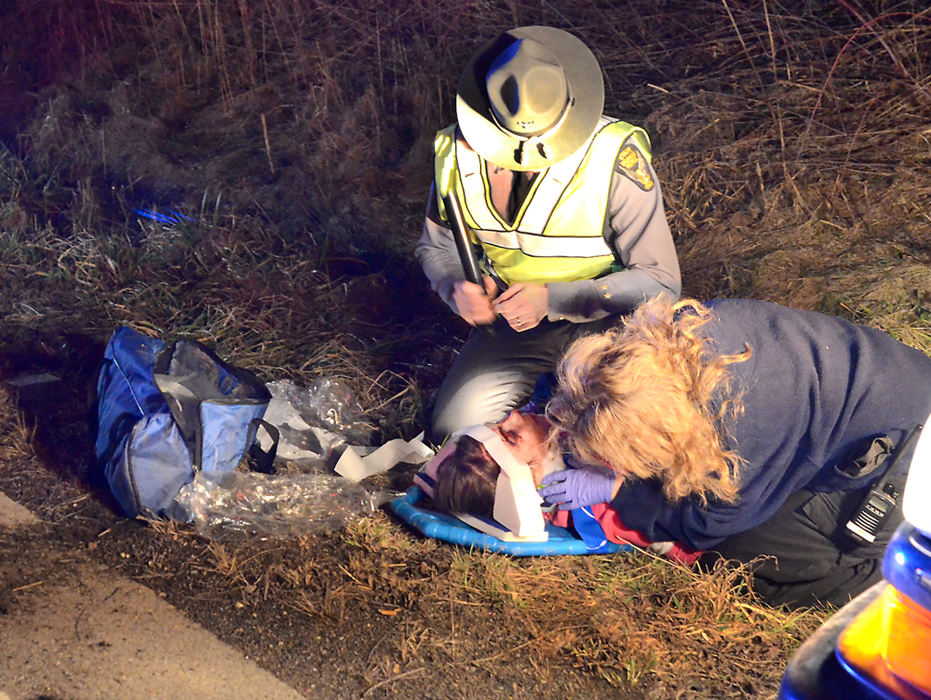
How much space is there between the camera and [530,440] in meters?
3.05

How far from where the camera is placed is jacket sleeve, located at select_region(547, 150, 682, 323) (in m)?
3.34

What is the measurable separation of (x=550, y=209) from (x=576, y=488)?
1030 millimetres

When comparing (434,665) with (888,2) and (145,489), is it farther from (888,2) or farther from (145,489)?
(888,2)

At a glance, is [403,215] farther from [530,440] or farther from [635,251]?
[530,440]

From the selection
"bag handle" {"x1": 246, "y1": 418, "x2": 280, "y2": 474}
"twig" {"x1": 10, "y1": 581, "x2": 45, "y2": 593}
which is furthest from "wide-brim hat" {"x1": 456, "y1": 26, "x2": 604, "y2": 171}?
"twig" {"x1": 10, "y1": 581, "x2": 45, "y2": 593}

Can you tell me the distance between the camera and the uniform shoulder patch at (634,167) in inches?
132

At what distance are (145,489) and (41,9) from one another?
6.70 meters

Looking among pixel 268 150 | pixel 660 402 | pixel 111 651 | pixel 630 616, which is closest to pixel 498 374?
pixel 630 616

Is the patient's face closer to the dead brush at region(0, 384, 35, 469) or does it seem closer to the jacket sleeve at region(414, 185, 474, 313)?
the jacket sleeve at region(414, 185, 474, 313)

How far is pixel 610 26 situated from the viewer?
6102 millimetres

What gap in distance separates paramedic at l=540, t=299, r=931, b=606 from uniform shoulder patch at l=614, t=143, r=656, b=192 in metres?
0.79

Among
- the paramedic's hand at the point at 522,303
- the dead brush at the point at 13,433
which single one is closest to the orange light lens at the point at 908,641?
the paramedic's hand at the point at 522,303

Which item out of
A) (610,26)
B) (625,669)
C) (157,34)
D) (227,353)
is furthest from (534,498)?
(157,34)

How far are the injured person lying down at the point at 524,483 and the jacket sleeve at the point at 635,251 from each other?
0.56 meters
